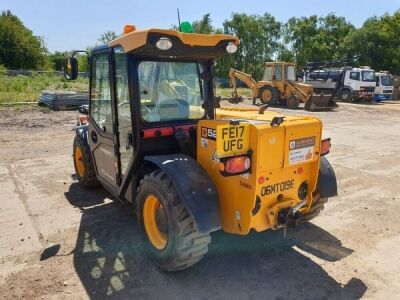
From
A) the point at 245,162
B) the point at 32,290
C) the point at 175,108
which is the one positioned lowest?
the point at 32,290

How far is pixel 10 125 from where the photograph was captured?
467 inches

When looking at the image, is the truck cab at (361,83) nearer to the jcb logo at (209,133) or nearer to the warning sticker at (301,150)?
the warning sticker at (301,150)

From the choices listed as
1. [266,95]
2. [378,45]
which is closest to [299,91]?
[266,95]

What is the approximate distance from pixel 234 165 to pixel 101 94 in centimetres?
224

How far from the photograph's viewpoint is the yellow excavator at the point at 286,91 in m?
19.0

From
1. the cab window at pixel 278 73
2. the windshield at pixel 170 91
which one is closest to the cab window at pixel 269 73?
the cab window at pixel 278 73

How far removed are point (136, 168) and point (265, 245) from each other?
1630mm

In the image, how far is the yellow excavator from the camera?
62.5ft

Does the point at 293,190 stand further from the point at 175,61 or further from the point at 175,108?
the point at 175,61

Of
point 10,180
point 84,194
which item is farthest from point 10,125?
point 84,194

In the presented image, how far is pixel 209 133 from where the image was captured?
3.46 m

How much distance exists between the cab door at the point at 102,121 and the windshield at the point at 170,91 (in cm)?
55

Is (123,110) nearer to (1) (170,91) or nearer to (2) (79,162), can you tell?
(1) (170,91)

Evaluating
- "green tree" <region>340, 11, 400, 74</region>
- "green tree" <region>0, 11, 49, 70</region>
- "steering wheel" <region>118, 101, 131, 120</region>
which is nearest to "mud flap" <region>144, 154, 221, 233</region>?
"steering wheel" <region>118, 101, 131, 120</region>
